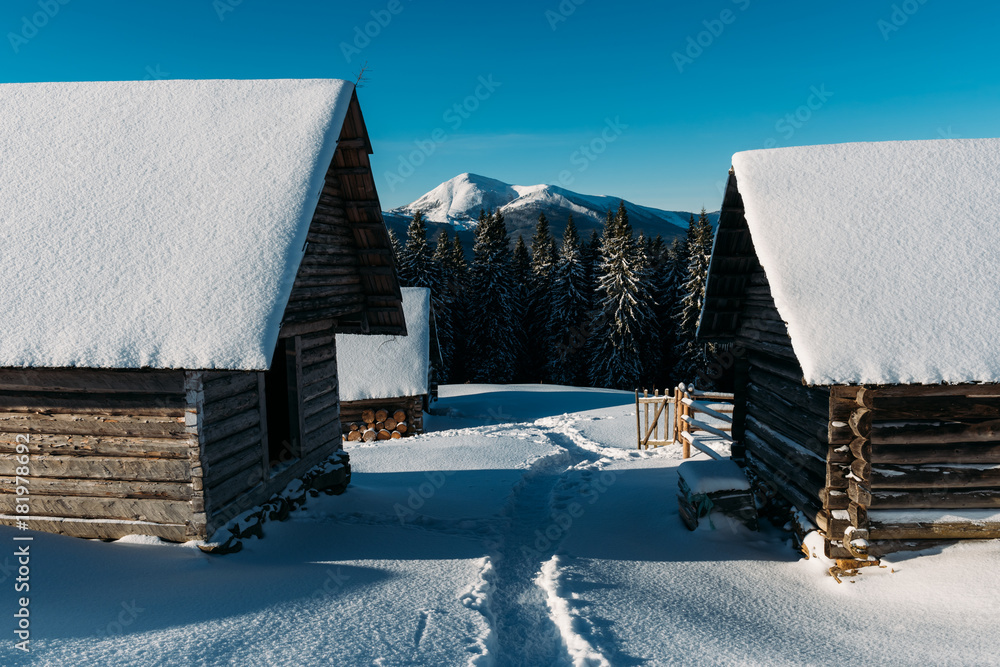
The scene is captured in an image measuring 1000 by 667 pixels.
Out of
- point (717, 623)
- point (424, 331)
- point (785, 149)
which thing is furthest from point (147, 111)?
point (424, 331)

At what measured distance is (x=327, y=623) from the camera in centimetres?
623

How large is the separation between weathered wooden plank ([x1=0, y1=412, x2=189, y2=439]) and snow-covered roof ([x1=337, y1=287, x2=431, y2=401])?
1294cm

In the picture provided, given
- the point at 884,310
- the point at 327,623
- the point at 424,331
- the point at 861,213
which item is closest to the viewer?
the point at 327,623

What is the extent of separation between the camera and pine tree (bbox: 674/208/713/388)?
39.9 metres

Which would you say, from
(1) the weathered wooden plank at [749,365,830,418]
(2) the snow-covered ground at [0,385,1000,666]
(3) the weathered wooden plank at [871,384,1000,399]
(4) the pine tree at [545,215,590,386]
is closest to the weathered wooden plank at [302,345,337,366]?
(2) the snow-covered ground at [0,385,1000,666]

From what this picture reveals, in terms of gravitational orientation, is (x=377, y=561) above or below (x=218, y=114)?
below

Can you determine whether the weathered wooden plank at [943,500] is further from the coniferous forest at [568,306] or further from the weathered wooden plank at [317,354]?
the coniferous forest at [568,306]

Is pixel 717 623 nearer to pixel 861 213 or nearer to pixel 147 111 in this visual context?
pixel 861 213

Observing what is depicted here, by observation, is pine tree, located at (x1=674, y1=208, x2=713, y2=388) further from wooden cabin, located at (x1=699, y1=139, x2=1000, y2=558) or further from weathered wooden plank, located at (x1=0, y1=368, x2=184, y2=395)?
weathered wooden plank, located at (x1=0, y1=368, x2=184, y2=395)

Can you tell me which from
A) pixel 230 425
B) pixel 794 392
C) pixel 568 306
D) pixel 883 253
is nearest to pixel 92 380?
pixel 230 425

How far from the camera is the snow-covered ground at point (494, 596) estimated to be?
18.9 feet

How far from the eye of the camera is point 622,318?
43.1 metres

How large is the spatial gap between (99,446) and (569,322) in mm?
41769

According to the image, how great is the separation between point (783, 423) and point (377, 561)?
692 cm
